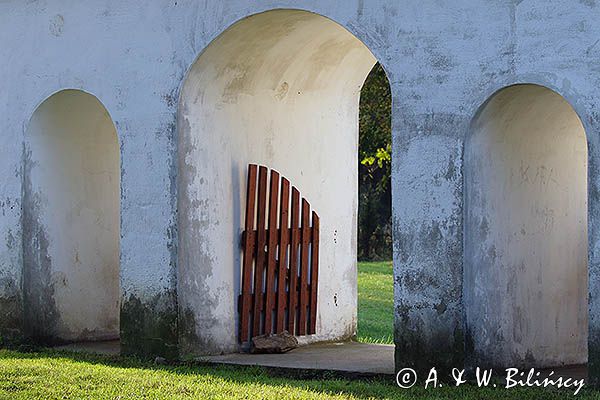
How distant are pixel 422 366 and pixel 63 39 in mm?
5037

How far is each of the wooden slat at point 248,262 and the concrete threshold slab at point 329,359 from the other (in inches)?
12.6

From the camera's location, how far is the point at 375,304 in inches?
782

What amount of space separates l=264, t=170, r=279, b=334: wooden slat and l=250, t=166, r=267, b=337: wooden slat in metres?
0.07

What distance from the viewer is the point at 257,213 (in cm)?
1288

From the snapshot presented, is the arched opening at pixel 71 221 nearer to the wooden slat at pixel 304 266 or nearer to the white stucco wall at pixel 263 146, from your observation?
the white stucco wall at pixel 263 146

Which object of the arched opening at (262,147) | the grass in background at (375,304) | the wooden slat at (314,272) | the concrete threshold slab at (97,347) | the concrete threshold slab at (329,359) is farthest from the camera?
the grass in background at (375,304)

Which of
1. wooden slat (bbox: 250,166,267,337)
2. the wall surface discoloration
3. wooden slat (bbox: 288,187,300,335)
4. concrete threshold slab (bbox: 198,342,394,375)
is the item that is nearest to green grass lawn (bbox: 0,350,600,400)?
concrete threshold slab (bbox: 198,342,394,375)

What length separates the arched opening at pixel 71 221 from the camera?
13.4 m

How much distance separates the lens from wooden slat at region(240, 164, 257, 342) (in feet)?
41.4

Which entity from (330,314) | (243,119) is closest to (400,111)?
(243,119)

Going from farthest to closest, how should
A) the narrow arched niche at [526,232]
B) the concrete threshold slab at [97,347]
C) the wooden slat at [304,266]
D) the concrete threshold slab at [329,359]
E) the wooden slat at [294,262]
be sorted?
the wooden slat at [304,266], the wooden slat at [294,262], the concrete threshold slab at [97,347], the concrete threshold slab at [329,359], the narrow arched niche at [526,232]

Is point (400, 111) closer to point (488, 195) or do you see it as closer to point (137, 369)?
point (488, 195)

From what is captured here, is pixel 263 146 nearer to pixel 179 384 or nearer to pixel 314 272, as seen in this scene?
pixel 314 272

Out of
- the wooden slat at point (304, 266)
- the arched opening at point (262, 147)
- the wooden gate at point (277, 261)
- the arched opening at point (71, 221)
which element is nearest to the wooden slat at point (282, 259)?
the wooden gate at point (277, 261)
